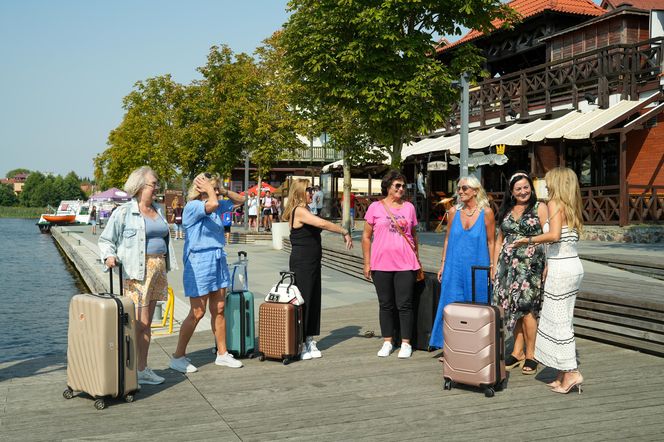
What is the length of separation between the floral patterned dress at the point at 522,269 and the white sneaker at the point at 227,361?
8.27 ft

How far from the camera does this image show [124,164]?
5809 centimetres

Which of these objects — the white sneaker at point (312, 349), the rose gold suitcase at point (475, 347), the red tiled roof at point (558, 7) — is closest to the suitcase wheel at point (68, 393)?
the white sneaker at point (312, 349)

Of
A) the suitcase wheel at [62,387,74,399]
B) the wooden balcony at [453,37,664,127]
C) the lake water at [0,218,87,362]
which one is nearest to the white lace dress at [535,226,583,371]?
the suitcase wheel at [62,387,74,399]

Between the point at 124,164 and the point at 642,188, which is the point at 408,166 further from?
the point at 124,164

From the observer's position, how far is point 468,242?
6348 mm

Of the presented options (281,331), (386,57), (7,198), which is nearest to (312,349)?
(281,331)

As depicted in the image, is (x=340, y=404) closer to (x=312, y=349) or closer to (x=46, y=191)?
(x=312, y=349)

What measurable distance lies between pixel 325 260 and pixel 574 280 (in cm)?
1162

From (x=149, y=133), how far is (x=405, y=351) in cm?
4787

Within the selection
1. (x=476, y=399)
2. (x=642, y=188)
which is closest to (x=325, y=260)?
(x=642, y=188)

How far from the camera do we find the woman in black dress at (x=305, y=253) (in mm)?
6718

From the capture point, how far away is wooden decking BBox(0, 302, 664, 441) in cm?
452

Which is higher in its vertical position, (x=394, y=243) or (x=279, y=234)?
(x=394, y=243)

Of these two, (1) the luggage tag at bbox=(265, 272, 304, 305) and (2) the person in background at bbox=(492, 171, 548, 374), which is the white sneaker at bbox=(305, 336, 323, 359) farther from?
(2) the person in background at bbox=(492, 171, 548, 374)
